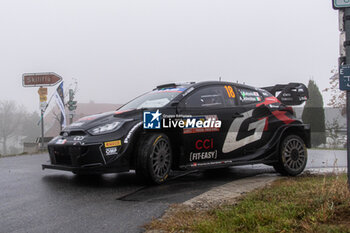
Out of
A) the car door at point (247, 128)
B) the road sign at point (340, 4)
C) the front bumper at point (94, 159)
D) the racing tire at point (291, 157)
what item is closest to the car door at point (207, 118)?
the car door at point (247, 128)

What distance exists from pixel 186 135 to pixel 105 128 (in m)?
1.22

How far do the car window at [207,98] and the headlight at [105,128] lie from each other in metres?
1.17

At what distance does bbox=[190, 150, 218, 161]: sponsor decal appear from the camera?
5660 mm

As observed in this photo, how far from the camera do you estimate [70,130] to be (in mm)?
5504

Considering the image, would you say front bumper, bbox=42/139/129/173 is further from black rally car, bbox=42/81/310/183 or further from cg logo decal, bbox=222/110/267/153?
cg logo decal, bbox=222/110/267/153

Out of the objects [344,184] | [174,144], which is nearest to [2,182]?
[174,144]

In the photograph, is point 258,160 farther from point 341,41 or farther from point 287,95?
point 341,41

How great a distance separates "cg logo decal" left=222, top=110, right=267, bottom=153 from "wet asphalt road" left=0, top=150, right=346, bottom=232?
0.57 metres

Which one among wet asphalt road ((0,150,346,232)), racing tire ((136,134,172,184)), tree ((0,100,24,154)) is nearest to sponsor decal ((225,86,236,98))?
wet asphalt road ((0,150,346,232))

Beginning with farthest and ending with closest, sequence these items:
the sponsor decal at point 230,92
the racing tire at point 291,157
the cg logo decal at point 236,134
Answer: the racing tire at point 291,157
the sponsor decal at point 230,92
the cg logo decal at point 236,134

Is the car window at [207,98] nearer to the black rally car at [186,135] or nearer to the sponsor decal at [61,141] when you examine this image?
the black rally car at [186,135]

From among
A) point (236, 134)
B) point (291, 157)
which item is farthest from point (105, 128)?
point (291, 157)

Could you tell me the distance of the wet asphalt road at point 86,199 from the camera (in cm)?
354

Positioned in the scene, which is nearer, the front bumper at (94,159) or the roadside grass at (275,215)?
the roadside grass at (275,215)
